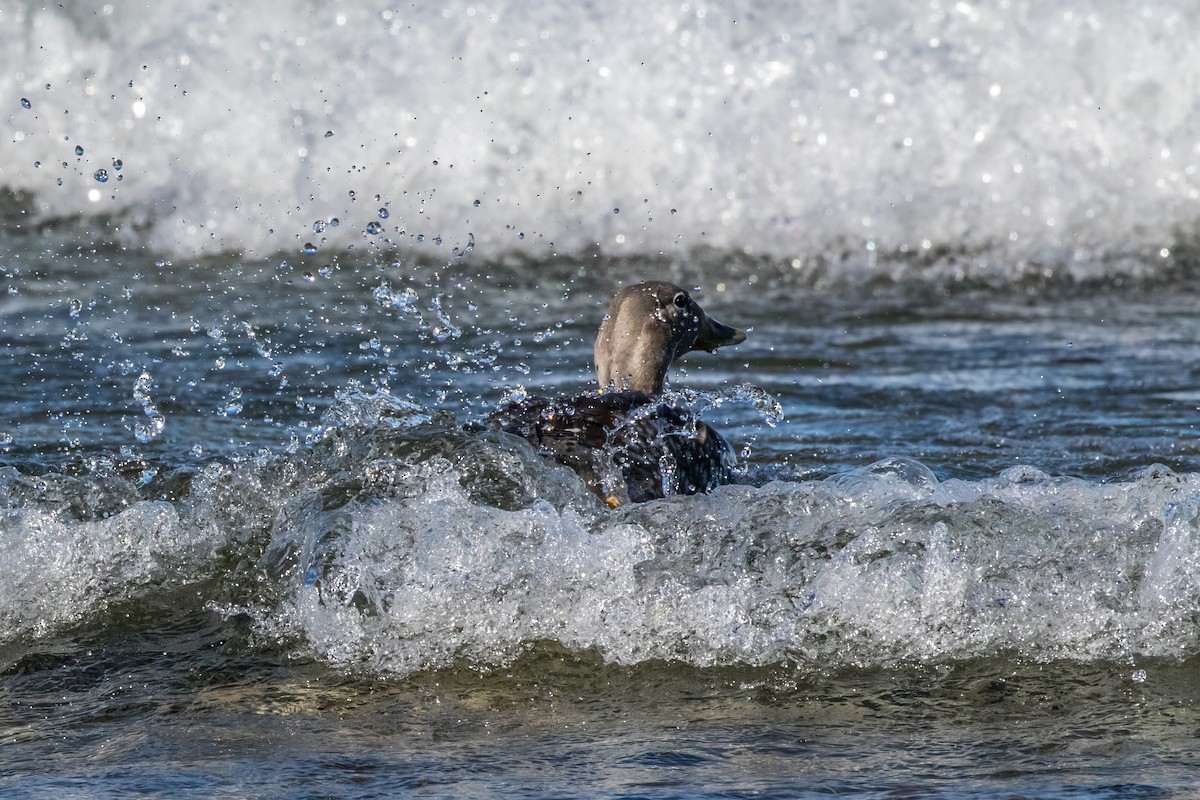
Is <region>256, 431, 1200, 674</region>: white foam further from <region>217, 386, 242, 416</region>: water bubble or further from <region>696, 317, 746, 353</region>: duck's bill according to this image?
<region>217, 386, 242, 416</region>: water bubble

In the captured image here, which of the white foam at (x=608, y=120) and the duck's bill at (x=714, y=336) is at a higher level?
the white foam at (x=608, y=120)

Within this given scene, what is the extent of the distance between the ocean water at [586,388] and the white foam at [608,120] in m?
0.03

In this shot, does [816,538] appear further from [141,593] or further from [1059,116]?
[1059,116]

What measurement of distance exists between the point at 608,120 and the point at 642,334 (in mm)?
5625

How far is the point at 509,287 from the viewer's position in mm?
8984

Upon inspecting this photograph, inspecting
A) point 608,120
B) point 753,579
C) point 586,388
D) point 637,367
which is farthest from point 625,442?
point 608,120

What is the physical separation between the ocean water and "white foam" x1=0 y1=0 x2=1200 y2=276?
0.03m

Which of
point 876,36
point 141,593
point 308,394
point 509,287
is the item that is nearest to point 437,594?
point 141,593

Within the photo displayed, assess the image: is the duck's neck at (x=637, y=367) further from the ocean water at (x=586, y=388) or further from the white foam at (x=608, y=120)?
the white foam at (x=608, y=120)

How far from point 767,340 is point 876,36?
4071 millimetres

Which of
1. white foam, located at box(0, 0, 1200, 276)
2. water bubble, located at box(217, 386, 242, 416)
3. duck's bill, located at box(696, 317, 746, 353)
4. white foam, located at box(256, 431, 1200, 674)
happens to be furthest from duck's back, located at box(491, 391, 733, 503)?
white foam, located at box(0, 0, 1200, 276)

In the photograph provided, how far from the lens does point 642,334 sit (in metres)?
5.41

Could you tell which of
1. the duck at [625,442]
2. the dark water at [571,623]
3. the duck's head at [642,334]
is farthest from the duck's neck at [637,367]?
the duck at [625,442]

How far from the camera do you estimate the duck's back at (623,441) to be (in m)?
4.30
